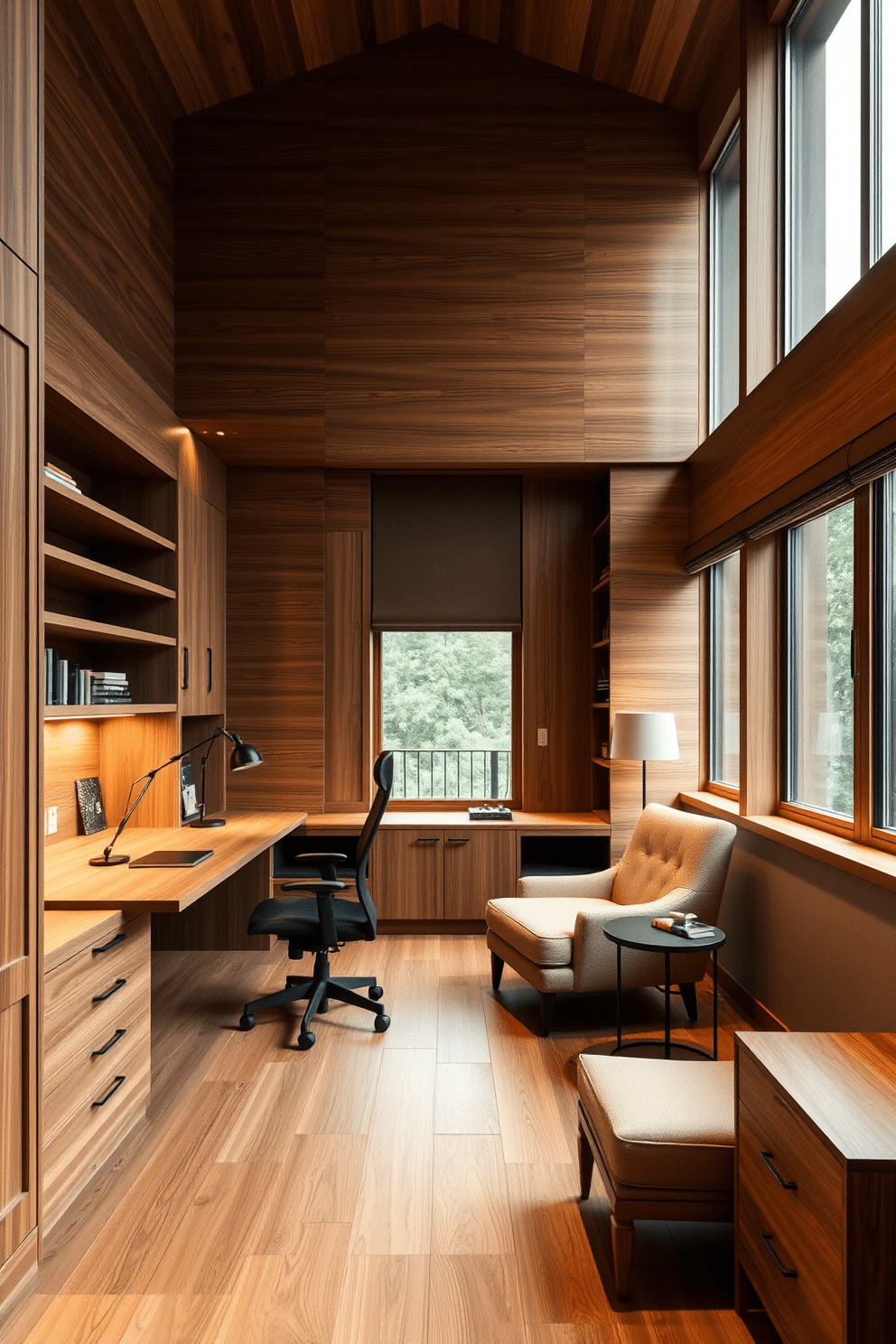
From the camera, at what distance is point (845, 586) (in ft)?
10.4

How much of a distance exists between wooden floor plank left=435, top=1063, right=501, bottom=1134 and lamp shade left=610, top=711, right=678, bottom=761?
167 centimetres

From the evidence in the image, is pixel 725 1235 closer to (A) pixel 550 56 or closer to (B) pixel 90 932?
(B) pixel 90 932

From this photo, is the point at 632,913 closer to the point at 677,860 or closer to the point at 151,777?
the point at 677,860

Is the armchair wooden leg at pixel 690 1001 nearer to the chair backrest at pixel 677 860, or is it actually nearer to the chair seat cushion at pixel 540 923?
the chair backrest at pixel 677 860

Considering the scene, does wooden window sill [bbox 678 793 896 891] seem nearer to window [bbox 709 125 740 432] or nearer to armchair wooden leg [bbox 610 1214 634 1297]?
armchair wooden leg [bbox 610 1214 634 1297]

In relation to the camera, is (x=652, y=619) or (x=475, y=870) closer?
(x=652, y=619)

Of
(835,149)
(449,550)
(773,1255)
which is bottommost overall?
(773,1255)

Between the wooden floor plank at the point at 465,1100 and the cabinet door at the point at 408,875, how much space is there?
176cm

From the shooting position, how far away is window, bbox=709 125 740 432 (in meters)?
4.56

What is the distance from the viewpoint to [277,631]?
5395mm

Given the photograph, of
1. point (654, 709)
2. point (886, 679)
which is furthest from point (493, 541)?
point (886, 679)

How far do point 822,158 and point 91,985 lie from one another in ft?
12.4

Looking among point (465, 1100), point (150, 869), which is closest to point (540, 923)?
point (465, 1100)

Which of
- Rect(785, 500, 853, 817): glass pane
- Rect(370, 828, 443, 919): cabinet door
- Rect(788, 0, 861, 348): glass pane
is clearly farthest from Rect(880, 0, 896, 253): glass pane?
Rect(370, 828, 443, 919): cabinet door
